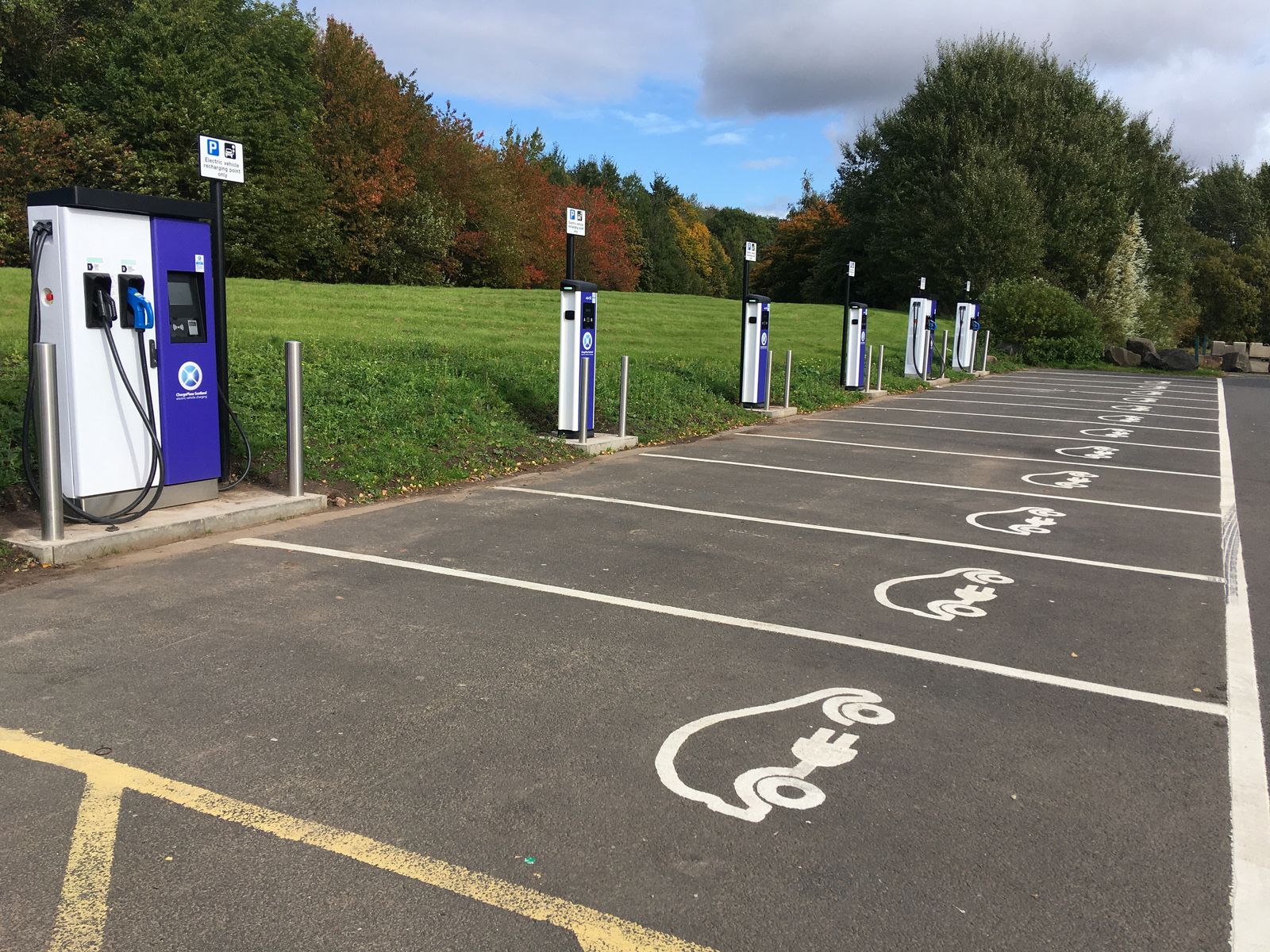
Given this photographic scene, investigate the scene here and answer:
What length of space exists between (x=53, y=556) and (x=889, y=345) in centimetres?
2556

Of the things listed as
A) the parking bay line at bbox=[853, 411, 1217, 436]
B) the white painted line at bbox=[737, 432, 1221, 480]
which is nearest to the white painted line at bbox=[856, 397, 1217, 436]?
the parking bay line at bbox=[853, 411, 1217, 436]

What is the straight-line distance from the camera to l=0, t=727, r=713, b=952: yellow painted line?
267 cm

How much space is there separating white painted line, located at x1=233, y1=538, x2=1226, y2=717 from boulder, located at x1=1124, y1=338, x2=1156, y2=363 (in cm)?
3236

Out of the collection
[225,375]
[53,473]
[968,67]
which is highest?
[968,67]

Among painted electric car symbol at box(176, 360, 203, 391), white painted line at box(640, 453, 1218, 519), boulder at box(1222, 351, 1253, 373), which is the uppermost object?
painted electric car symbol at box(176, 360, 203, 391)

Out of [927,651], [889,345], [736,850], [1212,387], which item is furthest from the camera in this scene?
[889,345]

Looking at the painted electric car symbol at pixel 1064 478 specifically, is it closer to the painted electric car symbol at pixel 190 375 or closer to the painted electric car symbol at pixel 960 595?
the painted electric car symbol at pixel 960 595

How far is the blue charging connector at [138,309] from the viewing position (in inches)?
253

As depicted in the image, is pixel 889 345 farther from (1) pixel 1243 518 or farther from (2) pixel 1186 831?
(2) pixel 1186 831

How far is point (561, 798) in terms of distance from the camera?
3.36 m

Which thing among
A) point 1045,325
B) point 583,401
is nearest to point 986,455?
point 583,401

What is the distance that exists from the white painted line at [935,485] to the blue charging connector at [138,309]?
5651mm

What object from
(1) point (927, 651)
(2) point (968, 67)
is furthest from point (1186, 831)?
(2) point (968, 67)

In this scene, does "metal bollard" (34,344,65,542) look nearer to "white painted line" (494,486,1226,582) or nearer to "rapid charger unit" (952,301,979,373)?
"white painted line" (494,486,1226,582)
